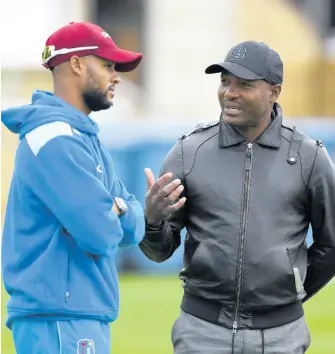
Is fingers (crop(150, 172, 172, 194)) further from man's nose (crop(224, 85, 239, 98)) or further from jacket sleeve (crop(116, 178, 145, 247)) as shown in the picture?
man's nose (crop(224, 85, 239, 98))

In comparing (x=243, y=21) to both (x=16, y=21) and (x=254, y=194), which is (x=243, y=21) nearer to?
(x=16, y=21)

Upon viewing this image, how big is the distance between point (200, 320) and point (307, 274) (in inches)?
27.2

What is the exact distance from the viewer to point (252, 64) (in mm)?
6320

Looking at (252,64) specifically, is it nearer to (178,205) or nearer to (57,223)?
(178,205)

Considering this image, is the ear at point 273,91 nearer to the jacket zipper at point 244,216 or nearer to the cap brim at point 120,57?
the jacket zipper at point 244,216

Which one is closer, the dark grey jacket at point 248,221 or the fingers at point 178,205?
the fingers at point 178,205

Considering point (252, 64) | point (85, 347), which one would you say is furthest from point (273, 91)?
point (85, 347)

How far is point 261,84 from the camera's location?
6.35 m

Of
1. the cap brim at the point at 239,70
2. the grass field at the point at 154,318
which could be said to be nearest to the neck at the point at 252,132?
the cap brim at the point at 239,70

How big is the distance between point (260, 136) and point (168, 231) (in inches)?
25.8

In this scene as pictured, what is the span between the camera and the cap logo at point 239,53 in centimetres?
635

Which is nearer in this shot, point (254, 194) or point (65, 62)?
point (65, 62)

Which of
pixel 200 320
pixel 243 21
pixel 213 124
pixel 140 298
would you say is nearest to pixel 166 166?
pixel 213 124

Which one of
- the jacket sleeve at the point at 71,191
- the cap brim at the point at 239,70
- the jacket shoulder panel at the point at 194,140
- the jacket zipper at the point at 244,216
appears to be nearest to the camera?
the jacket sleeve at the point at 71,191
